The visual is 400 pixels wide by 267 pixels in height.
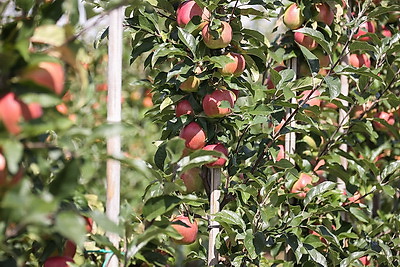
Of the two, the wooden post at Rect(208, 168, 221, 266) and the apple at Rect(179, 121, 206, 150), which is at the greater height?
the apple at Rect(179, 121, 206, 150)

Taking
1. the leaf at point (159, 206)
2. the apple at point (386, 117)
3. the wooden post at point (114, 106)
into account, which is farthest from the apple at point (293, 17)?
the leaf at point (159, 206)

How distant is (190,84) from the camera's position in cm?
133

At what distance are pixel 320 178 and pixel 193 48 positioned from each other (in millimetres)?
688

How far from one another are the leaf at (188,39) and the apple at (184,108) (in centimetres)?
Result: 15

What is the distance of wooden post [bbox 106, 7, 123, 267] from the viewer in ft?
3.04

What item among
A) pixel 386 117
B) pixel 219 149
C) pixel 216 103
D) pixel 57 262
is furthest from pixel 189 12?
pixel 386 117

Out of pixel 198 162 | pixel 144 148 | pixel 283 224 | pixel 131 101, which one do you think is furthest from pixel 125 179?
pixel 198 162

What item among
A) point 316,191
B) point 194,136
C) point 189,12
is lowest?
point 316,191

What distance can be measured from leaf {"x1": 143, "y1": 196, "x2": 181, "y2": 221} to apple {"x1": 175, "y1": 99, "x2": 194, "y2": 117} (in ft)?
1.53

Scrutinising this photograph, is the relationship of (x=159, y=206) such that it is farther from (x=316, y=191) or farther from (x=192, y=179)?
(x=316, y=191)

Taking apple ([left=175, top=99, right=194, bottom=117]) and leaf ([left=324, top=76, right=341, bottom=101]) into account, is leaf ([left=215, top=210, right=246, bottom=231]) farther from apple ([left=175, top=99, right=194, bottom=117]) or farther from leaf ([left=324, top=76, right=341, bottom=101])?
leaf ([left=324, top=76, right=341, bottom=101])

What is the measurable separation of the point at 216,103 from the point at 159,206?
1.42 ft

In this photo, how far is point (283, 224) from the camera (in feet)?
4.65

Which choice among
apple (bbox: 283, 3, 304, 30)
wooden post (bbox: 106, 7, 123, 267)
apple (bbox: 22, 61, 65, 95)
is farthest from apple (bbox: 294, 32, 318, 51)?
apple (bbox: 22, 61, 65, 95)
